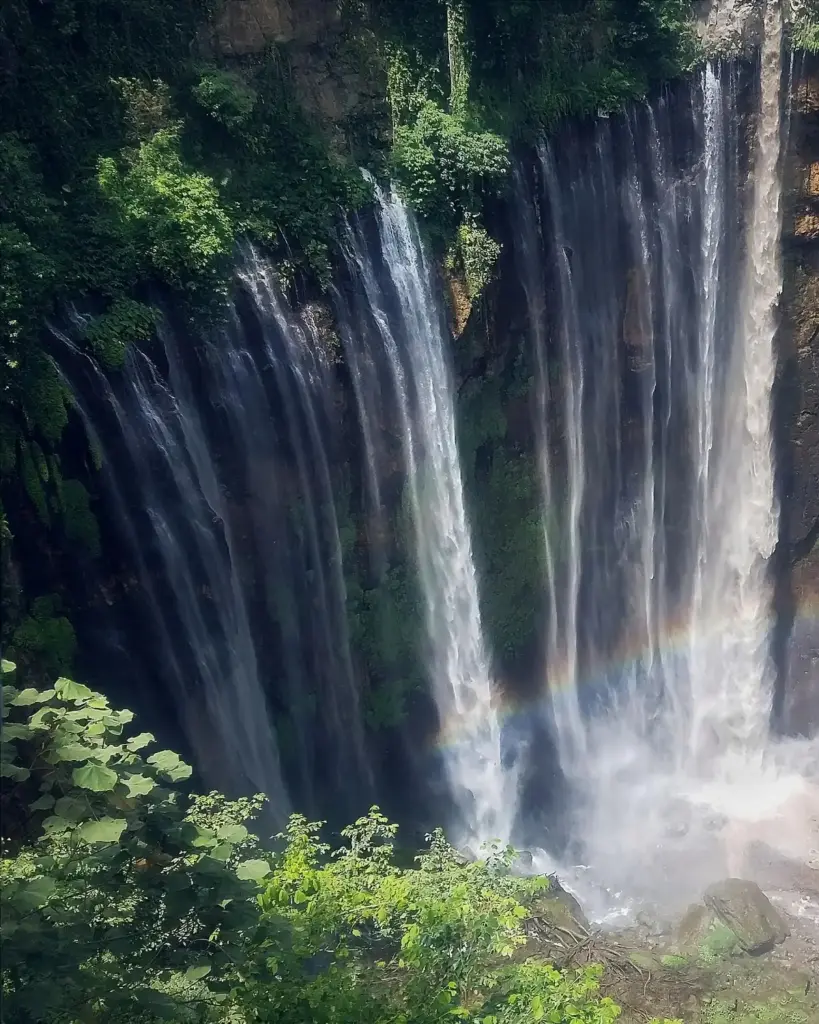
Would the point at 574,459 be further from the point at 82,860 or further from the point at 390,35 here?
the point at 82,860

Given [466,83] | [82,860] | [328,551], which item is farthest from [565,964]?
[466,83]

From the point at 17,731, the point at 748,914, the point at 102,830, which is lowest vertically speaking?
the point at 748,914

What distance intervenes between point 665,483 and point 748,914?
303 inches

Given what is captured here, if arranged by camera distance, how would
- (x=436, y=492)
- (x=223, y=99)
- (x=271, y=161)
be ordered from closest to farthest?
(x=223, y=99) → (x=271, y=161) → (x=436, y=492)

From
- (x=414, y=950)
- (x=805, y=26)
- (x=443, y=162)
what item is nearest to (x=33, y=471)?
(x=414, y=950)

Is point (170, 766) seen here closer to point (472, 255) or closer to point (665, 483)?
point (472, 255)

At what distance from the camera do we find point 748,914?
13.9 metres

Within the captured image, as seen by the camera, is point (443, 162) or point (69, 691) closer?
point (69, 691)

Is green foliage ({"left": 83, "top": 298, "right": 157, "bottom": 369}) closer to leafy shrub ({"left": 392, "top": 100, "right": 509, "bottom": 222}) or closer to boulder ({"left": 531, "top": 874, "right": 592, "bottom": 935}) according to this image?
leafy shrub ({"left": 392, "top": 100, "right": 509, "bottom": 222})

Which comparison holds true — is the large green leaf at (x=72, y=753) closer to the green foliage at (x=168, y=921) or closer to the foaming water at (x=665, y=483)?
the green foliage at (x=168, y=921)

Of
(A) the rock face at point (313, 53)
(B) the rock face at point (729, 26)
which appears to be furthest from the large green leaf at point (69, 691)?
(B) the rock face at point (729, 26)

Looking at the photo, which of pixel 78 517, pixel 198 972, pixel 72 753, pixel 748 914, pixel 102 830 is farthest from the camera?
pixel 748 914

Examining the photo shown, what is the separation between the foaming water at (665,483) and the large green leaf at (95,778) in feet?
36.5

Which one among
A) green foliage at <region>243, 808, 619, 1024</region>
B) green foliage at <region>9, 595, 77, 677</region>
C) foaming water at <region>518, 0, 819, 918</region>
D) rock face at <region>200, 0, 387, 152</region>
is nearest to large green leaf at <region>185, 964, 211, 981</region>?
green foliage at <region>243, 808, 619, 1024</region>
